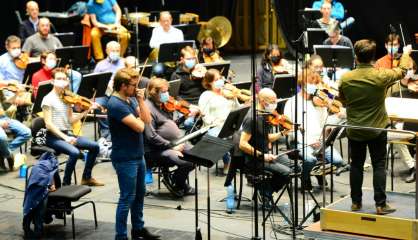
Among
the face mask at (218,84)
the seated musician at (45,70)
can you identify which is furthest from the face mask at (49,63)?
the face mask at (218,84)

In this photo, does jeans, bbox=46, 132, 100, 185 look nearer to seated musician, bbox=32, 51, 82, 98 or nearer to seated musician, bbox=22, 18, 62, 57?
seated musician, bbox=32, 51, 82, 98

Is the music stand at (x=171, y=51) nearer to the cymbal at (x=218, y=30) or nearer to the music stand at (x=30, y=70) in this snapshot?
the music stand at (x=30, y=70)

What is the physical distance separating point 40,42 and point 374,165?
7.88 m

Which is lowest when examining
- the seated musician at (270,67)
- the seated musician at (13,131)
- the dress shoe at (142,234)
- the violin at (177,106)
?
the dress shoe at (142,234)

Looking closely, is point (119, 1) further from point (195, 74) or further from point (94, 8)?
point (195, 74)

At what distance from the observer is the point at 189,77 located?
41.9ft

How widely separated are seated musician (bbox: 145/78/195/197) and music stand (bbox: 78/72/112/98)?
154 cm

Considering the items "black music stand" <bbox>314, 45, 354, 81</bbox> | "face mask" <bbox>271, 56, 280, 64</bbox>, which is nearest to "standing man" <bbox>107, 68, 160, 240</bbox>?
"black music stand" <bbox>314, 45, 354, 81</bbox>

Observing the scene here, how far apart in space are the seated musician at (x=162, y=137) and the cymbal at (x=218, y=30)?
26.7ft

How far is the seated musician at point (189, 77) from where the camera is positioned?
12680 millimetres

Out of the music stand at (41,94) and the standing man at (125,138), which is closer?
the standing man at (125,138)

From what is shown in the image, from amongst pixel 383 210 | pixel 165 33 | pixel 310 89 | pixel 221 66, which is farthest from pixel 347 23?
pixel 383 210

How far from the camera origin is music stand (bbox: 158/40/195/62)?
1359 centimetres

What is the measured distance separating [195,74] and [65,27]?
5683mm
